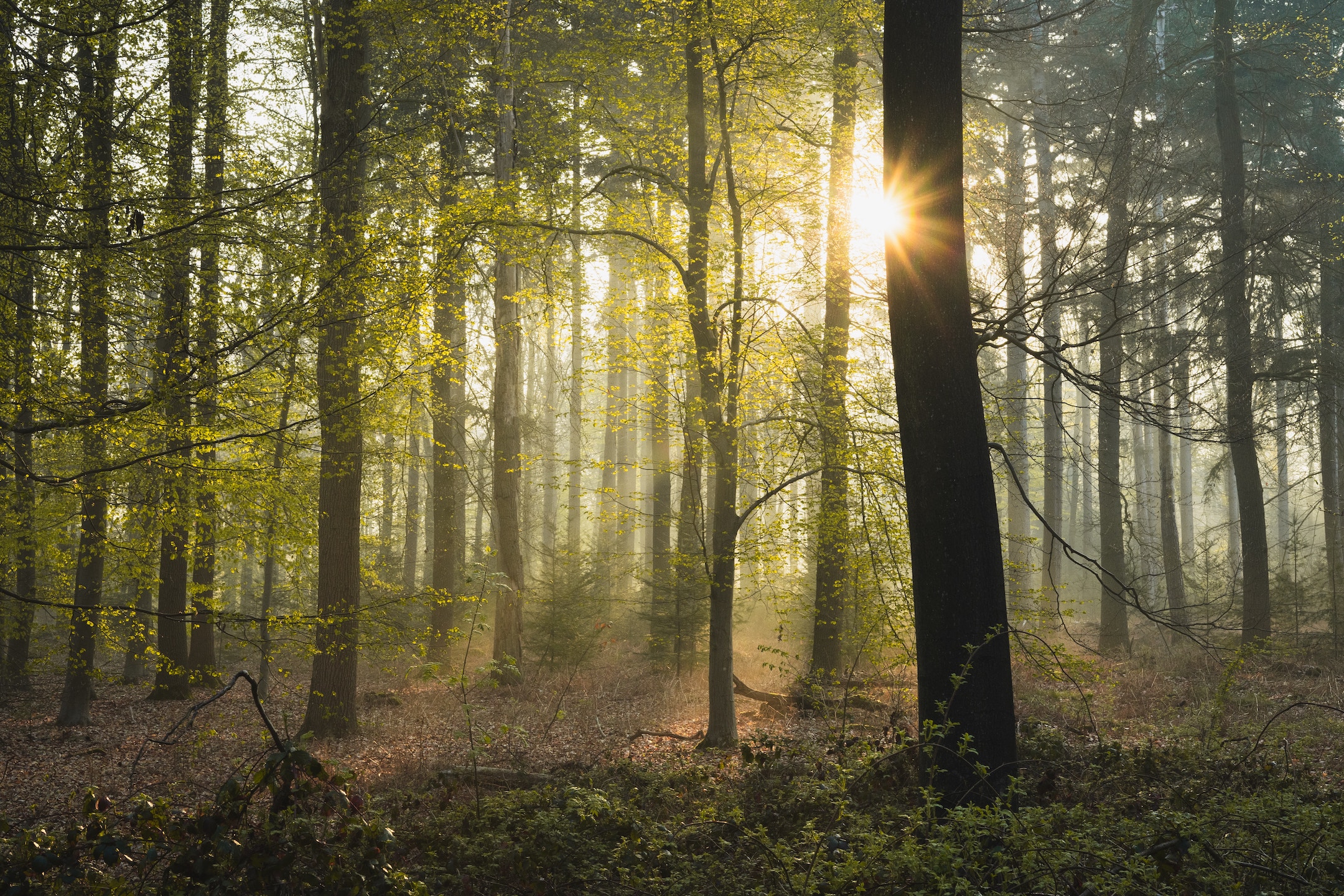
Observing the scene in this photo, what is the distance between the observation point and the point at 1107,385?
6.11 m

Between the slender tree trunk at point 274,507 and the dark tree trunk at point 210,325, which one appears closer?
the dark tree trunk at point 210,325

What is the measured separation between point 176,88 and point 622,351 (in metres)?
6.47

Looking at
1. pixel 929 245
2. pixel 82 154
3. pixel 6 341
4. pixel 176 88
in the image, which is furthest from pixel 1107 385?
pixel 176 88

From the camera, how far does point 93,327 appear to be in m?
7.48

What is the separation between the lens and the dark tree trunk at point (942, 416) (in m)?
4.97

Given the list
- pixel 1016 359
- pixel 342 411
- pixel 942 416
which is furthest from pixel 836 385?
pixel 1016 359

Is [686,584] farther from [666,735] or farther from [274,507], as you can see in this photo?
[274,507]

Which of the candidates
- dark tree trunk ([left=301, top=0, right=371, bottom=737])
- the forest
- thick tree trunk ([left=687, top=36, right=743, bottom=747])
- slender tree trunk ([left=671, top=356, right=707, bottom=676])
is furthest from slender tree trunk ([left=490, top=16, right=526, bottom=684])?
thick tree trunk ([left=687, top=36, right=743, bottom=747])

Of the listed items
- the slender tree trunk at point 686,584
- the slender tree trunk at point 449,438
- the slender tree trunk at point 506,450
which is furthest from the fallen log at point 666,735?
the slender tree trunk at point 506,450

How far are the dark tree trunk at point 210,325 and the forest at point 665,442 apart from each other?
10cm

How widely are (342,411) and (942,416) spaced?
6076mm

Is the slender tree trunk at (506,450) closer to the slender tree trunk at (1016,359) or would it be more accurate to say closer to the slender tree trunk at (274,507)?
the slender tree trunk at (274,507)

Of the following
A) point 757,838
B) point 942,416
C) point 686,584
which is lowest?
point 757,838

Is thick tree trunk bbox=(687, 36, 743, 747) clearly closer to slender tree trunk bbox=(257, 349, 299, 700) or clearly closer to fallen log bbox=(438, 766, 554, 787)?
fallen log bbox=(438, 766, 554, 787)
